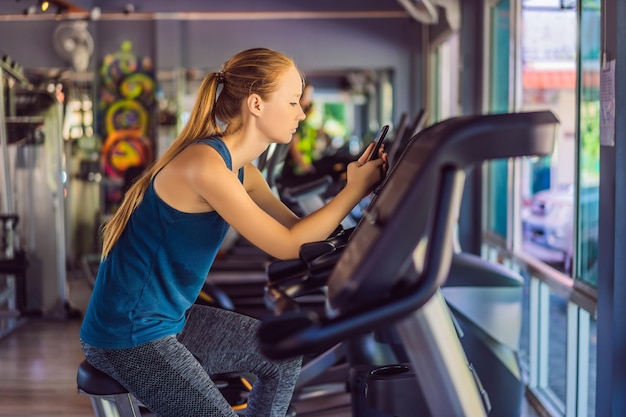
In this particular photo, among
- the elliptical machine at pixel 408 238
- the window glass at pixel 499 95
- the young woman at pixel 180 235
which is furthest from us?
the window glass at pixel 499 95

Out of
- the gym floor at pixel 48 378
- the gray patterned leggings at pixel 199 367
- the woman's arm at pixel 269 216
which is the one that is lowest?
the gym floor at pixel 48 378

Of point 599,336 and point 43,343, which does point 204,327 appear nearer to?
point 599,336

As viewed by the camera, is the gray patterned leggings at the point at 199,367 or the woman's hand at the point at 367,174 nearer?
the woman's hand at the point at 367,174

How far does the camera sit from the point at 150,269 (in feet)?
5.91

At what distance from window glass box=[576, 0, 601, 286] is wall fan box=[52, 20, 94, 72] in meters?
6.78

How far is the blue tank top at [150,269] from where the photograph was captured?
70.7 inches

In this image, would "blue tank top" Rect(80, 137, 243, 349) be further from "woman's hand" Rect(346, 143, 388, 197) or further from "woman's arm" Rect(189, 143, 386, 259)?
"woman's hand" Rect(346, 143, 388, 197)

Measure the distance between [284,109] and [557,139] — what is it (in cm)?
225

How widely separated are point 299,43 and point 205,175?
7.75 metres

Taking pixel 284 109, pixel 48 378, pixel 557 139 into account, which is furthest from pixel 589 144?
pixel 48 378

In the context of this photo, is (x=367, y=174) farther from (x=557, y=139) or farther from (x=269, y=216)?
(x=557, y=139)

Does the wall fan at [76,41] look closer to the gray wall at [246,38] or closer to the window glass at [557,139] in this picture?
the gray wall at [246,38]

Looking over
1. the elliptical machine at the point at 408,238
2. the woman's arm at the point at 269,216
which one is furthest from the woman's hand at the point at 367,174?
the elliptical machine at the point at 408,238

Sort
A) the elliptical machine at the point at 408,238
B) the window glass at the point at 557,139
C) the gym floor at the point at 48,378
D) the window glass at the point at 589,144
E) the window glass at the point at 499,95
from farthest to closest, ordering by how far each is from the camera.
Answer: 1. the window glass at the point at 499,95
2. the gym floor at the point at 48,378
3. the window glass at the point at 557,139
4. the window glass at the point at 589,144
5. the elliptical machine at the point at 408,238
